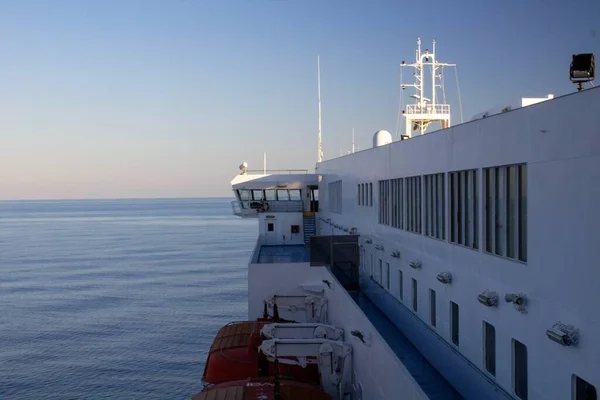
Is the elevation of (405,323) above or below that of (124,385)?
above

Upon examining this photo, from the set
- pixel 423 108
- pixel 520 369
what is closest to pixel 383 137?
pixel 423 108

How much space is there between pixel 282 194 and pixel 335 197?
8.32 metres

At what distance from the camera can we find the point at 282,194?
34.2 metres

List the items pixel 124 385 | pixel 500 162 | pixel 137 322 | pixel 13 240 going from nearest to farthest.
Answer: pixel 500 162 → pixel 124 385 → pixel 137 322 → pixel 13 240

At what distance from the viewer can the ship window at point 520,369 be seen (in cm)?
813

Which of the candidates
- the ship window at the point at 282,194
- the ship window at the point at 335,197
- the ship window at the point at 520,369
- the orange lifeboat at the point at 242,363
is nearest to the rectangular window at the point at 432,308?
the ship window at the point at 520,369

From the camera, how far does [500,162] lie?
8586 mm

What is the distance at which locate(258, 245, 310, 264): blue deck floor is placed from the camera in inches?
942

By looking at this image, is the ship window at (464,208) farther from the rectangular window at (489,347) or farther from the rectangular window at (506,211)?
the rectangular window at (489,347)

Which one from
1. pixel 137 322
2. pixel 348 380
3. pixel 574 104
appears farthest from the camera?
pixel 137 322

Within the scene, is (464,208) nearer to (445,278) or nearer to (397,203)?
(445,278)

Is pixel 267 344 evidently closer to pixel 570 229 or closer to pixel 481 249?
pixel 481 249

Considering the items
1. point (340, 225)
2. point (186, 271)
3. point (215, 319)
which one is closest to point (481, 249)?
point (340, 225)

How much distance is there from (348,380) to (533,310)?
6798mm
